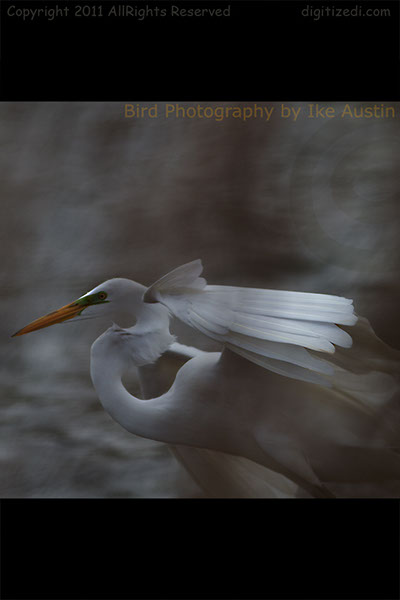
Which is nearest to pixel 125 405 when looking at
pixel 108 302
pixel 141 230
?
pixel 108 302

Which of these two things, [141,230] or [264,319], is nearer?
[264,319]

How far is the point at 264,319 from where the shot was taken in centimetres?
83

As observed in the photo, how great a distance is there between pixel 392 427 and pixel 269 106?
28.1 inches

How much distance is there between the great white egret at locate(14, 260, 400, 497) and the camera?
2.72ft

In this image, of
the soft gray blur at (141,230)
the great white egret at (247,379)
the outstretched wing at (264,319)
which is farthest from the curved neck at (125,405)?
the soft gray blur at (141,230)

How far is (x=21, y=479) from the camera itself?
3.94 feet

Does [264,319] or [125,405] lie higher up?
[264,319]

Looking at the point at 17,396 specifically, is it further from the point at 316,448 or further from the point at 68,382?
the point at 316,448

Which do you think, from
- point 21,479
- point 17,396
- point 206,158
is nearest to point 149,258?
point 206,158

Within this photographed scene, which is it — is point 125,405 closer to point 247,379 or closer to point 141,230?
point 247,379

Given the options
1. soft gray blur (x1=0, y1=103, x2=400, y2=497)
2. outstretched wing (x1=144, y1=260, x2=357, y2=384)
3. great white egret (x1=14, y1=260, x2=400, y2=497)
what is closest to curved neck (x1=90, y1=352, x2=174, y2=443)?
great white egret (x1=14, y1=260, x2=400, y2=497)

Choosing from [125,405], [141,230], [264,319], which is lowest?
[125,405]

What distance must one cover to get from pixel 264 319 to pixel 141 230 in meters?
0.59

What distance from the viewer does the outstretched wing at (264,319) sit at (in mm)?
814
